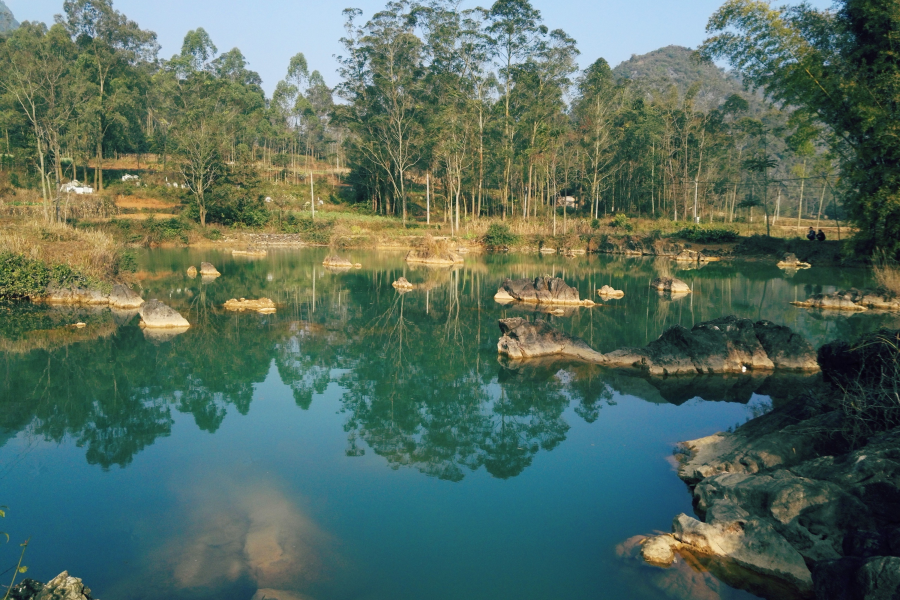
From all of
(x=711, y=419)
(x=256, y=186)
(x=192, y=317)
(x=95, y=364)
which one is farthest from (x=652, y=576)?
(x=256, y=186)

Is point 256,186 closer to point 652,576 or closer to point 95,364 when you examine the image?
point 95,364

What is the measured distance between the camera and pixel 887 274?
1909cm

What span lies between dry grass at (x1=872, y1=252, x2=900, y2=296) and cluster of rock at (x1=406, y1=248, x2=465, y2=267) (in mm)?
18079

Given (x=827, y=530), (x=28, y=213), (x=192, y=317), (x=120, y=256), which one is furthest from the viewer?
(x=28, y=213)

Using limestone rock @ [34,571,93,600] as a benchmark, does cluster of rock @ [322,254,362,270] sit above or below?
above

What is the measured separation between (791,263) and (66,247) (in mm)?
32221

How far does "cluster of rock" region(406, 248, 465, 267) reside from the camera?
3206 cm

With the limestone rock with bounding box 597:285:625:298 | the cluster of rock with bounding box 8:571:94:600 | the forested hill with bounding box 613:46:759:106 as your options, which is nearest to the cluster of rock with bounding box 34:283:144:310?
the cluster of rock with bounding box 8:571:94:600

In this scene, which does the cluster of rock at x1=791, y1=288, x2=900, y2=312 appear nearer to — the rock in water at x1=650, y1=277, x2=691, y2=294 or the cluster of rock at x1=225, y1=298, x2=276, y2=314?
the rock in water at x1=650, y1=277, x2=691, y2=294

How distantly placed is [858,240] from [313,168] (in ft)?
174

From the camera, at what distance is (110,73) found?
56.5 m

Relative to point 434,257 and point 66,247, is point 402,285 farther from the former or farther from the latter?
point 66,247

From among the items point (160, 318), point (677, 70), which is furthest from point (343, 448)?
point (677, 70)

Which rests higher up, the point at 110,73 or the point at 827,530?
the point at 110,73
